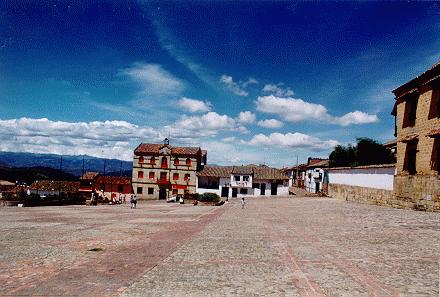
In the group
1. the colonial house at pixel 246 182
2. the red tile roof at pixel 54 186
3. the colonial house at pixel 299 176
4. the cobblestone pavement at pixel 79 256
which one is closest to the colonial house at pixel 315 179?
the colonial house at pixel 299 176

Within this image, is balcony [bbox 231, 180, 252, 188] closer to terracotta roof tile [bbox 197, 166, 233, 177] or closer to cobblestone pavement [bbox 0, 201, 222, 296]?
terracotta roof tile [bbox 197, 166, 233, 177]

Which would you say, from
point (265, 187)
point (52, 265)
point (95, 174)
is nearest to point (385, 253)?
point (52, 265)

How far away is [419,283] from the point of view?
773 centimetres

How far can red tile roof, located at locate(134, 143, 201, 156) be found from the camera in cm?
6170

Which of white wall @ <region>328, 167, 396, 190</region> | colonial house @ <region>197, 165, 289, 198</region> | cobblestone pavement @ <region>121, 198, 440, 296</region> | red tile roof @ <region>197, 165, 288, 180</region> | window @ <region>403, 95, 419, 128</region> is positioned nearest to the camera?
cobblestone pavement @ <region>121, 198, 440, 296</region>

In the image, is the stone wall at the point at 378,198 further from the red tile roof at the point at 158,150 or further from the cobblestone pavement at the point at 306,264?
the red tile roof at the point at 158,150

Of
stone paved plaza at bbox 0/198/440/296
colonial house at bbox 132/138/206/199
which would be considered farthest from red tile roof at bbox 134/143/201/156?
stone paved plaza at bbox 0/198/440/296

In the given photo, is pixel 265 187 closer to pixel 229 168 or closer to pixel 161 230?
pixel 229 168

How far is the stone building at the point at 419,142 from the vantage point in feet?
65.1

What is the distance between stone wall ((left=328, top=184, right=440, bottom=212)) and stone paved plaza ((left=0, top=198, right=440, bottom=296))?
2.71 m

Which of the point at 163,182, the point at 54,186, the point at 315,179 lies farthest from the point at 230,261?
the point at 54,186

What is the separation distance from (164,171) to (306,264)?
5341 cm

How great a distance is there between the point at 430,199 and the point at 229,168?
41768mm

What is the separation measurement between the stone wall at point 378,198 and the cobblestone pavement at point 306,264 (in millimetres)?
4628
